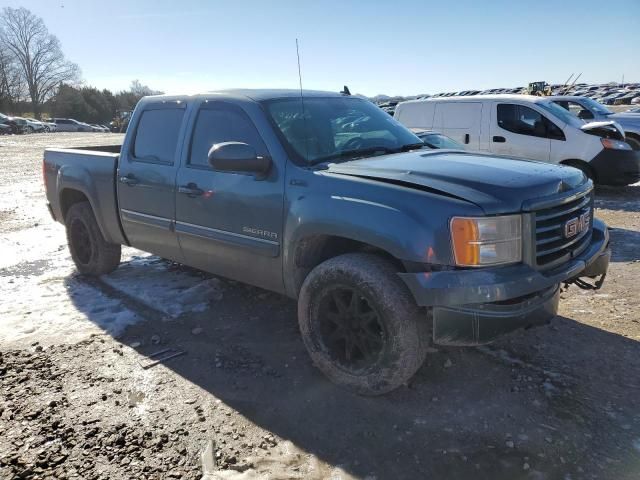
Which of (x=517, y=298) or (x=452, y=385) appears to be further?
(x=452, y=385)

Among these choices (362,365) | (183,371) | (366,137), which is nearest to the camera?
(362,365)

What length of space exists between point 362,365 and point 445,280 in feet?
2.60

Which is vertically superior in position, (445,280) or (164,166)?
(164,166)

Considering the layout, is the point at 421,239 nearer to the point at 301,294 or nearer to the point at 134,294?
the point at 301,294

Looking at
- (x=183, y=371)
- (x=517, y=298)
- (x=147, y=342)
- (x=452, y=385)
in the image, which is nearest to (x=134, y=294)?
(x=147, y=342)

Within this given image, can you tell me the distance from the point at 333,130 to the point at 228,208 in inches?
37.8

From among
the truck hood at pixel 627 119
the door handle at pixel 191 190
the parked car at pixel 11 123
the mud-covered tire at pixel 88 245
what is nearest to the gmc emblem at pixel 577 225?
the door handle at pixel 191 190

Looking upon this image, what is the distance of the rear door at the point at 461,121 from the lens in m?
9.77

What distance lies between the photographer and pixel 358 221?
2.93m

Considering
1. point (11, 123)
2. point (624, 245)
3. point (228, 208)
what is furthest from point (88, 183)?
point (11, 123)

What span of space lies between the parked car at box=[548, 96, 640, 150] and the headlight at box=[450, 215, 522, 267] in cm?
868

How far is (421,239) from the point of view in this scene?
271 cm

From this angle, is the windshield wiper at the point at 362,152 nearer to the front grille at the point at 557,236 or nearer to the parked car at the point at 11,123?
the front grille at the point at 557,236

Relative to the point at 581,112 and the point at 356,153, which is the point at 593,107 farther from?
the point at 356,153
